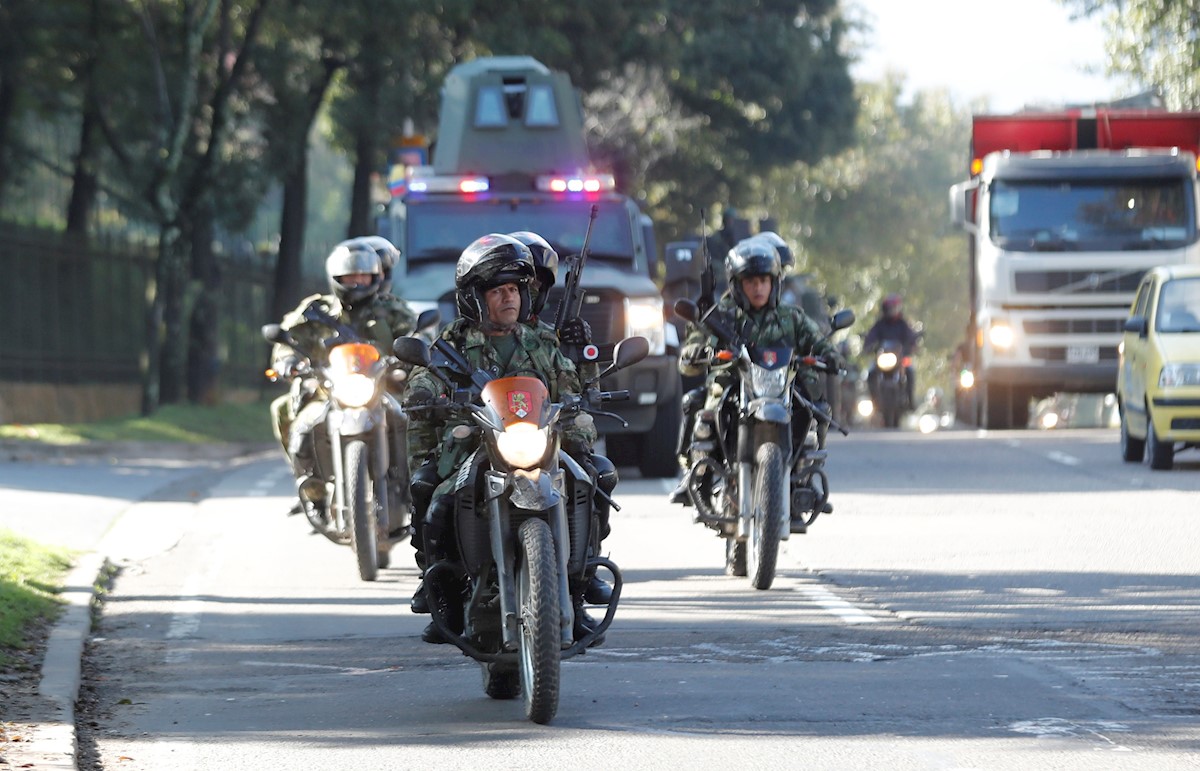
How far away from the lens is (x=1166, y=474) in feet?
67.6

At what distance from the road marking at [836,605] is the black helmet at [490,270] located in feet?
10.2

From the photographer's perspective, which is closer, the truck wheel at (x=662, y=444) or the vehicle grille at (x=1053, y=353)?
the truck wheel at (x=662, y=444)

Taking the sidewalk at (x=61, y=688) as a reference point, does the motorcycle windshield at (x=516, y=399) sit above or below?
above

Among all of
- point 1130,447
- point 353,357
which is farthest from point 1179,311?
point 353,357

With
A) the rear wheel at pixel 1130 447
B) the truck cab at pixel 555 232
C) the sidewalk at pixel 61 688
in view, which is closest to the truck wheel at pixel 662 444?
the truck cab at pixel 555 232

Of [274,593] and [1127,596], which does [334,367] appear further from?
[1127,596]

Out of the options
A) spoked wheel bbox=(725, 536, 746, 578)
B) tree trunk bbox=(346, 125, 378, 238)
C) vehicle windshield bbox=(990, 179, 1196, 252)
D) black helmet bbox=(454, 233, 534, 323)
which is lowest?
spoked wheel bbox=(725, 536, 746, 578)

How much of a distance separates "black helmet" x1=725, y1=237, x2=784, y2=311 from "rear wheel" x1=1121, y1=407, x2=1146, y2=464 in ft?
34.0

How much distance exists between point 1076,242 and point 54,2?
13926mm

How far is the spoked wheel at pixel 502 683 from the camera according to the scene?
28.2 feet

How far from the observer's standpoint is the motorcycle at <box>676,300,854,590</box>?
39.1 ft

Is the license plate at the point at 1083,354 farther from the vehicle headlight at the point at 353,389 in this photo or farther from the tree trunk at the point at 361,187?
the vehicle headlight at the point at 353,389

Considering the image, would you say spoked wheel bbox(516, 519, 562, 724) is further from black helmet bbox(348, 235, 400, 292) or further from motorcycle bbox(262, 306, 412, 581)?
black helmet bbox(348, 235, 400, 292)

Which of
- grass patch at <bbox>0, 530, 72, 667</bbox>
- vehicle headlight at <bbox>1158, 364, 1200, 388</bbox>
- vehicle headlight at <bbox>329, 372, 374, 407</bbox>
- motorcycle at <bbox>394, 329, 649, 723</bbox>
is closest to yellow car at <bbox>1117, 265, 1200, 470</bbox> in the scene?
vehicle headlight at <bbox>1158, 364, 1200, 388</bbox>
